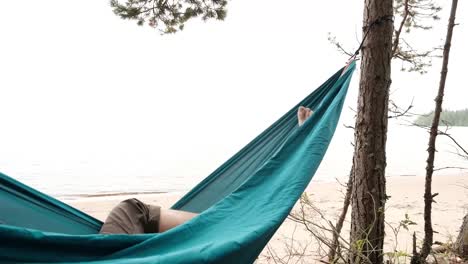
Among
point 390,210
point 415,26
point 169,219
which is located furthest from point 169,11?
point 390,210

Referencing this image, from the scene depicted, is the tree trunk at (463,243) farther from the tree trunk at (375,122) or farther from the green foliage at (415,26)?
the green foliage at (415,26)

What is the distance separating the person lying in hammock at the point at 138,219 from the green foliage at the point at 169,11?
1.60 m

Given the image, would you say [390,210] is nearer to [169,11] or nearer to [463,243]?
[463,243]

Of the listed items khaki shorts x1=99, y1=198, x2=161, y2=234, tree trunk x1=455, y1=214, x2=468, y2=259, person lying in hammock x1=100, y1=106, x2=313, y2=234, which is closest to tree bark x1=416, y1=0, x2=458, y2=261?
tree trunk x1=455, y1=214, x2=468, y2=259

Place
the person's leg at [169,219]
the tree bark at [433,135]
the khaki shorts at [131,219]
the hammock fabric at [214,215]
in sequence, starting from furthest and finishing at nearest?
the tree bark at [433,135]
the person's leg at [169,219]
the khaki shorts at [131,219]
the hammock fabric at [214,215]

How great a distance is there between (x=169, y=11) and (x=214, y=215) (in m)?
2.01

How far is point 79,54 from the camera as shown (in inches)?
1086

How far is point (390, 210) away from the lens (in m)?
4.29

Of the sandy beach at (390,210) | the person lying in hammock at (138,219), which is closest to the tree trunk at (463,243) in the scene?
the sandy beach at (390,210)

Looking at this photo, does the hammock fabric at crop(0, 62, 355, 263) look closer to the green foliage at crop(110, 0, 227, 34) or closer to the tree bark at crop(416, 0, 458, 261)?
the tree bark at crop(416, 0, 458, 261)

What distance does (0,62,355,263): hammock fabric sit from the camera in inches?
29.4

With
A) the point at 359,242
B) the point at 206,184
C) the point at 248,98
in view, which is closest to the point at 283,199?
the point at 359,242

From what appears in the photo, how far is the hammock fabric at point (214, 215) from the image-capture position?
75 centimetres

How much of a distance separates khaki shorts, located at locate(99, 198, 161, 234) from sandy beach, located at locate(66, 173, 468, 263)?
1.12 metres
